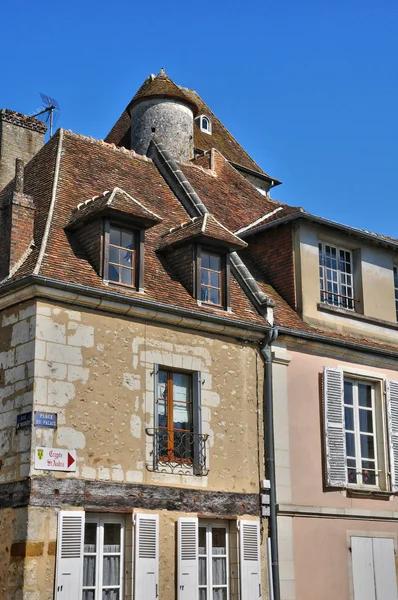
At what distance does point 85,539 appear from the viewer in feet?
37.1

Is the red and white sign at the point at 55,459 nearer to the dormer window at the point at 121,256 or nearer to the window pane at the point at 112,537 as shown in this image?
the window pane at the point at 112,537

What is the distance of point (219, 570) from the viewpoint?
12602 millimetres

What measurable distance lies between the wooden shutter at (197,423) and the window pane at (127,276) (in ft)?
5.20

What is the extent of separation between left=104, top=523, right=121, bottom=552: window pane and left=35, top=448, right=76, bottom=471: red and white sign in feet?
3.19

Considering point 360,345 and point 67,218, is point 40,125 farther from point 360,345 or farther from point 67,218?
point 360,345

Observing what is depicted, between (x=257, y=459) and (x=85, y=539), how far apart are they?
3058 millimetres

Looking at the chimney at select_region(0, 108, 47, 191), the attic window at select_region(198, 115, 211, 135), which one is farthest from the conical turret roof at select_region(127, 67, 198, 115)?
the attic window at select_region(198, 115, 211, 135)

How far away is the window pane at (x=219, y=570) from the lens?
41.1 feet

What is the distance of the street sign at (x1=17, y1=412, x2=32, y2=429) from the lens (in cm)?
1112

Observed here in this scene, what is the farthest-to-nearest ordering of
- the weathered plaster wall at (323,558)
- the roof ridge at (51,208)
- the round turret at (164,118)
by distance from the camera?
the round turret at (164,118), the weathered plaster wall at (323,558), the roof ridge at (51,208)

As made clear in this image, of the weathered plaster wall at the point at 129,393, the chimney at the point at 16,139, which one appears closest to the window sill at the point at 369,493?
the weathered plaster wall at the point at 129,393

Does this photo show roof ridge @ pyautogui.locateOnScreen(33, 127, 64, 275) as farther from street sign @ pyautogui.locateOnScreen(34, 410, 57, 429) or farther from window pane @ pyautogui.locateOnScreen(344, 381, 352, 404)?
window pane @ pyautogui.locateOnScreen(344, 381, 352, 404)

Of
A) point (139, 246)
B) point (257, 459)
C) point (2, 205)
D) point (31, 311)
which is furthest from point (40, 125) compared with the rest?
point (257, 459)

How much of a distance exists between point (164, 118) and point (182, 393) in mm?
8586
